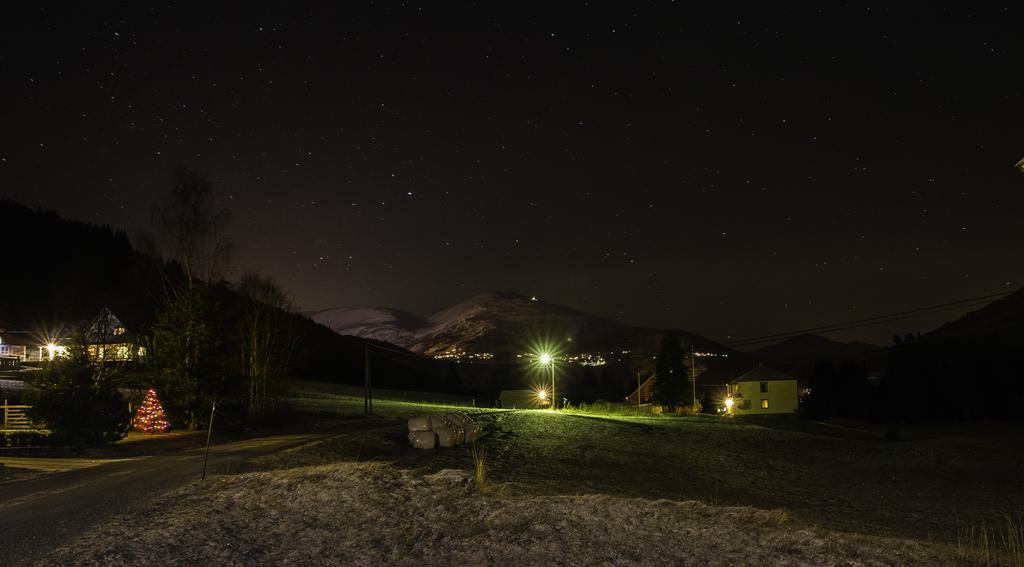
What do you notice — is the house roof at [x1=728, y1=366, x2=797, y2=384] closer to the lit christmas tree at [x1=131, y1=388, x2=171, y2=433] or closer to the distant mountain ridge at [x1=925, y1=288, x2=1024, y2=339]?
the distant mountain ridge at [x1=925, y1=288, x2=1024, y2=339]

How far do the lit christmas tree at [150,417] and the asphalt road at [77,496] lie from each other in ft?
32.8

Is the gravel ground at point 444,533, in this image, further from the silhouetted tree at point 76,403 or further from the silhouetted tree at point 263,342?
the silhouetted tree at point 263,342

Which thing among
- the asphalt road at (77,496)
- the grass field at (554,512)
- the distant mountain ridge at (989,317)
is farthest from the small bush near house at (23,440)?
the distant mountain ridge at (989,317)

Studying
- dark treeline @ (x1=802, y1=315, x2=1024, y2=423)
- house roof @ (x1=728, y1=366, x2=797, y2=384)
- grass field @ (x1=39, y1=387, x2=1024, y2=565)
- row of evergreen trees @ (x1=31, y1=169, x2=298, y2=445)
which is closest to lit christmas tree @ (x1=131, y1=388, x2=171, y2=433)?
row of evergreen trees @ (x1=31, y1=169, x2=298, y2=445)

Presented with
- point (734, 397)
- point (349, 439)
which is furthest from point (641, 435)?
point (734, 397)

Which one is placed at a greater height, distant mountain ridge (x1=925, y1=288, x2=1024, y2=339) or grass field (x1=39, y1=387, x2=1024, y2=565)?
distant mountain ridge (x1=925, y1=288, x2=1024, y2=339)

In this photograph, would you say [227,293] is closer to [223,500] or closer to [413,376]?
[223,500]

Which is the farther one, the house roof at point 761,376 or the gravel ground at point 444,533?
the house roof at point 761,376

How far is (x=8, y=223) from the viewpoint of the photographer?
121 m

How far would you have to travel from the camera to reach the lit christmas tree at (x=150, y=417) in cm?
3056

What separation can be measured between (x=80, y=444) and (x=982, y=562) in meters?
24.2

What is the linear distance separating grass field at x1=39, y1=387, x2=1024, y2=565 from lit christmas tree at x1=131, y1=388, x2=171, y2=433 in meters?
11.1

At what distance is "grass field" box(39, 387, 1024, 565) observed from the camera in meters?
9.09

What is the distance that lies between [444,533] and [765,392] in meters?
83.0
